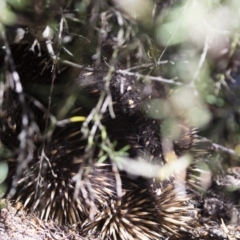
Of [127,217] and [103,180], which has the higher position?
[103,180]

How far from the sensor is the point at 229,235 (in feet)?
11.0

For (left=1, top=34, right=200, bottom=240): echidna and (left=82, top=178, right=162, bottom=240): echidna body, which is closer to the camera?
(left=1, top=34, right=200, bottom=240): echidna

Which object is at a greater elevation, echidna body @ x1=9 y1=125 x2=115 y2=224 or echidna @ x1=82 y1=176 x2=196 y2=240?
echidna body @ x1=9 y1=125 x2=115 y2=224

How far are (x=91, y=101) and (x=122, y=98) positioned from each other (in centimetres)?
22

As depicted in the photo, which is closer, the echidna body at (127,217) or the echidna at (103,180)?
the echidna at (103,180)

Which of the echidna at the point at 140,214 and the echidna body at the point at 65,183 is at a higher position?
the echidna body at the point at 65,183

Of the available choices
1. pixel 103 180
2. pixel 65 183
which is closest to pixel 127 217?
pixel 103 180

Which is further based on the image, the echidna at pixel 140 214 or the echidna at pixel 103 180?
the echidna at pixel 140 214

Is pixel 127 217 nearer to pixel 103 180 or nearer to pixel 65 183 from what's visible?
pixel 103 180

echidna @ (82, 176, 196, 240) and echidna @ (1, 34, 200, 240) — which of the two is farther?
echidna @ (82, 176, 196, 240)

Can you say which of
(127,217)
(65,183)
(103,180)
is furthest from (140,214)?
(65,183)

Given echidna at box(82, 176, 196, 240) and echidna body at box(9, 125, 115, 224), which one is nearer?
echidna body at box(9, 125, 115, 224)

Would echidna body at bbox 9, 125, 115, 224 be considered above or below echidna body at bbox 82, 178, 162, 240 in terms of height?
above

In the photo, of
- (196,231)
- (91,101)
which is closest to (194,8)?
(91,101)
